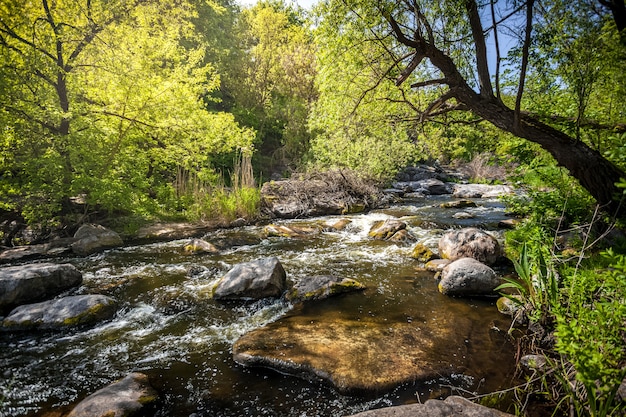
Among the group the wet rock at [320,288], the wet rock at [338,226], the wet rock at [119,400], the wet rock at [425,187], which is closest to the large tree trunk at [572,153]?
the wet rock at [320,288]

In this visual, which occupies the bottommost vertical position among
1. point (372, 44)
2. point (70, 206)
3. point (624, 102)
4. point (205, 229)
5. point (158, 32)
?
point (205, 229)

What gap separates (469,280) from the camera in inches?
176

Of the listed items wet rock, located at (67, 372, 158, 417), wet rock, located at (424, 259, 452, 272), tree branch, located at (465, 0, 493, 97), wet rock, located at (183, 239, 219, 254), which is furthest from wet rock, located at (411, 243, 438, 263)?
wet rock, located at (67, 372, 158, 417)

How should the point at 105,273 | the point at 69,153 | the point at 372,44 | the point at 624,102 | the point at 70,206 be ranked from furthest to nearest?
the point at 70,206, the point at 69,153, the point at 105,273, the point at 372,44, the point at 624,102

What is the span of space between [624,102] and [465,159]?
82.8ft

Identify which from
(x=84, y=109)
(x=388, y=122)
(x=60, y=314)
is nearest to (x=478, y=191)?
(x=388, y=122)

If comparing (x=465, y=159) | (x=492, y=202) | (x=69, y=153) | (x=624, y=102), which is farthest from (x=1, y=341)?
(x=465, y=159)

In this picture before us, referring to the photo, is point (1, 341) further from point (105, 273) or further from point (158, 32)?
point (158, 32)

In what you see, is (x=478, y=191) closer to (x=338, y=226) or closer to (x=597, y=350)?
(x=338, y=226)

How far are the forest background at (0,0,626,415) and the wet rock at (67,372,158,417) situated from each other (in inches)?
112

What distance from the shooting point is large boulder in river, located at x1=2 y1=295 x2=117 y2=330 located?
3.71 m

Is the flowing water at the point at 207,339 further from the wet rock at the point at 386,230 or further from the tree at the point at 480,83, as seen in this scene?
the tree at the point at 480,83

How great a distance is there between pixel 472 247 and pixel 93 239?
26.9 ft

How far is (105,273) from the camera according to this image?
566 centimetres
